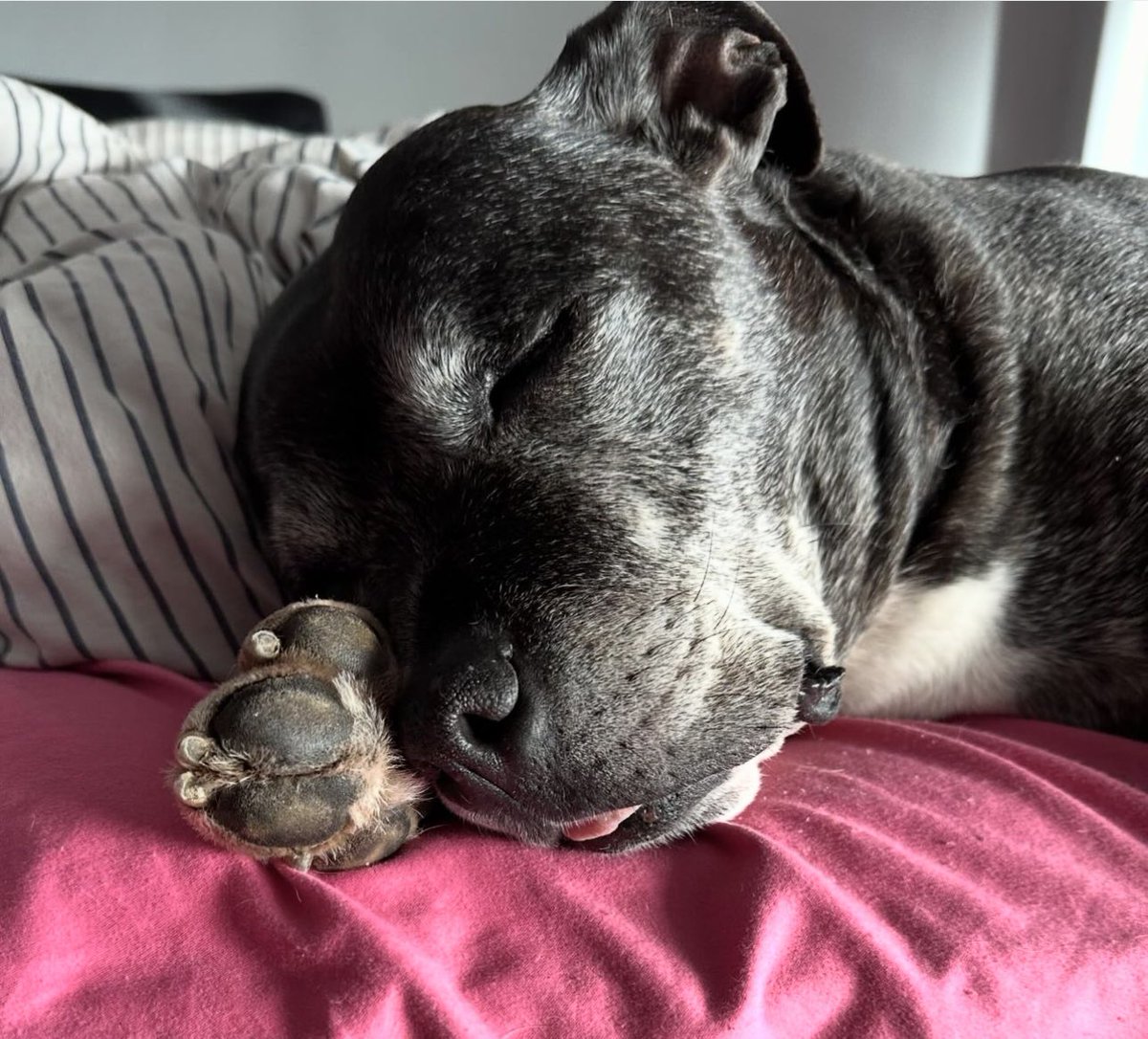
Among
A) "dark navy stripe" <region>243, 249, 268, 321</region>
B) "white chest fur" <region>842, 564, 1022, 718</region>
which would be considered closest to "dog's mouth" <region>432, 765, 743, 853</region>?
"white chest fur" <region>842, 564, 1022, 718</region>

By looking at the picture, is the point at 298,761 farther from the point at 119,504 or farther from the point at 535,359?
the point at 119,504

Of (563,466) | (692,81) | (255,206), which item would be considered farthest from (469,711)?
(255,206)

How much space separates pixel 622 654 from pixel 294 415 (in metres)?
0.56

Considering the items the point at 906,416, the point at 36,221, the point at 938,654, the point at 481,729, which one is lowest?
the point at 938,654

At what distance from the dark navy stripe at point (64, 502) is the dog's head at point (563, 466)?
0.78 feet

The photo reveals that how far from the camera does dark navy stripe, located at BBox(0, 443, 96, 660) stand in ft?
4.61

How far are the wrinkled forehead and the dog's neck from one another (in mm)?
253

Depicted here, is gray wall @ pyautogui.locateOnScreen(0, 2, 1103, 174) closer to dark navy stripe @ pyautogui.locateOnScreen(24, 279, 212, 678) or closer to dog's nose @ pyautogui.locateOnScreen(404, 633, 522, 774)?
dark navy stripe @ pyautogui.locateOnScreen(24, 279, 212, 678)

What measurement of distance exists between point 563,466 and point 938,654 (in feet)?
2.34

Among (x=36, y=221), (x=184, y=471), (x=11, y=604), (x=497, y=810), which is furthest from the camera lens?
(x=36, y=221)

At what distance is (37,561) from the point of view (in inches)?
55.9

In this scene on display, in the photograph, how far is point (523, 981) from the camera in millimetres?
883

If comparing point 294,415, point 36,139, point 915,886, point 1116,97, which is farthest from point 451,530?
point 1116,97

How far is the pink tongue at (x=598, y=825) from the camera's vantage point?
1.08 m
